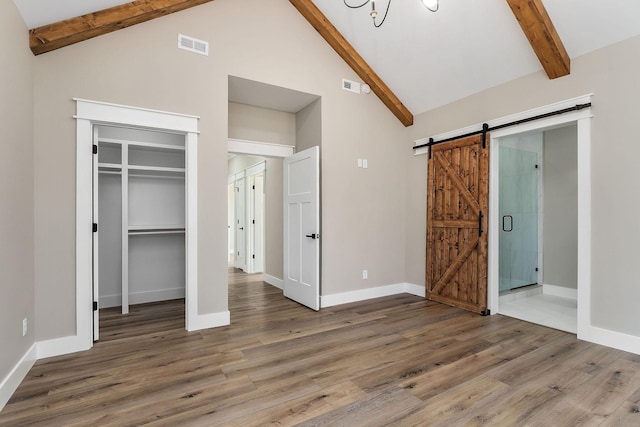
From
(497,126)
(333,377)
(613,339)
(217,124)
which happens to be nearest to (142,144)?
(217,124)

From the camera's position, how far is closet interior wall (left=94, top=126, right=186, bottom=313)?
14.2ft

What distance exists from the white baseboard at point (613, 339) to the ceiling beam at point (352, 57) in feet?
11.6

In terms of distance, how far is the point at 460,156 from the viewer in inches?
176

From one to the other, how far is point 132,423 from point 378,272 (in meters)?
3.73

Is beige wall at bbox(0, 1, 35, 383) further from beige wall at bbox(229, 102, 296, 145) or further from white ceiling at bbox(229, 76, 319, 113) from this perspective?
beige wall at bbox(229, 102, 296, 145)

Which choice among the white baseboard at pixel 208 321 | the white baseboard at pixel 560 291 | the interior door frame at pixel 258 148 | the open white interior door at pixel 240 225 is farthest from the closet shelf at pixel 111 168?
the white baseboard at pixel 560 291

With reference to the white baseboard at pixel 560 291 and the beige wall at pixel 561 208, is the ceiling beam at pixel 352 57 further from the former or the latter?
the white baseboard at pixel 560 291

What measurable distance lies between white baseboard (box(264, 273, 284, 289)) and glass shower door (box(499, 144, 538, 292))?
349 centimetres

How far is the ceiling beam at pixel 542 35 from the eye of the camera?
10.0ft

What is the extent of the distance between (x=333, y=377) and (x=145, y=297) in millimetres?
3406

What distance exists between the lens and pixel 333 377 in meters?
2.52

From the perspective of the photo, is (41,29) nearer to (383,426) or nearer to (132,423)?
(132,423)

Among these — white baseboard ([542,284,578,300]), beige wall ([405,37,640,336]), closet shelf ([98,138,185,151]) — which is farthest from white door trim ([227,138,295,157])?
white baseboard ([542,284,578,300])

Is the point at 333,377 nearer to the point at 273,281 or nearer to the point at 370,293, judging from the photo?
the point at 370,293
